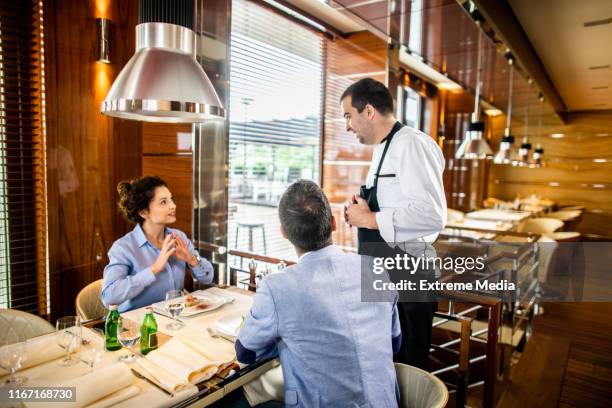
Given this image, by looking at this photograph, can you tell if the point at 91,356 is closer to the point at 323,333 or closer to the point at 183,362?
the point at 183,362

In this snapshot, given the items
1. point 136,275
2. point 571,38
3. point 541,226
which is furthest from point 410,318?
point 541,226

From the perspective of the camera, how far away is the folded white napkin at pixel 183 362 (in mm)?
1381

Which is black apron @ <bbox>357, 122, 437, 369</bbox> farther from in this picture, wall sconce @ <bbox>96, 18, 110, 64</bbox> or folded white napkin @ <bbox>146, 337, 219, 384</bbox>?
wall sconce @ <bbox>96, 18, 110, 64</bbox>

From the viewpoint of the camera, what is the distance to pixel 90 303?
7.59 feet

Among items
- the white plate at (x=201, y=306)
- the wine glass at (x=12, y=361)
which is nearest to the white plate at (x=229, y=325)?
the white plate at (x=201, y=306)

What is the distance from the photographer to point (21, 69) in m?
2.62

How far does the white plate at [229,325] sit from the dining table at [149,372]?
2cm

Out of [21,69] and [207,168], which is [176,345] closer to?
[207,168]

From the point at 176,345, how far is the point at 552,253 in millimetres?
4366

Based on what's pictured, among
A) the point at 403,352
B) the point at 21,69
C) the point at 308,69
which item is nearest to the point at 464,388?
the point at 403,352

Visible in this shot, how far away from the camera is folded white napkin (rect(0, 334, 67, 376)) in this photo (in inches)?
56.8

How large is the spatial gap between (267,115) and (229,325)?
2.93 meters

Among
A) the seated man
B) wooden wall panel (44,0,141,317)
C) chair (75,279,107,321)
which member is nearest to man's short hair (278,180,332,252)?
the seated man

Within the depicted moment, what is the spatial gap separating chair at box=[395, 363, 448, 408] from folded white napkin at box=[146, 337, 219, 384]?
2.16 feet
